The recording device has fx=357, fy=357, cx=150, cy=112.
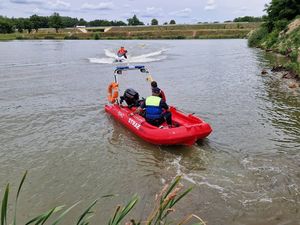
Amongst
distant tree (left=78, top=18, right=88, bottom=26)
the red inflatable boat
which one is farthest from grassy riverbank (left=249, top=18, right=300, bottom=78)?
distant tree (left=78, top=18, right=88, bottom=26)

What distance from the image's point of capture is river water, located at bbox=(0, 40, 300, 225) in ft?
22.2

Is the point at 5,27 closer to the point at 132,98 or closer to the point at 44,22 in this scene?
the point at 44,22

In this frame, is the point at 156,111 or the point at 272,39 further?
the point at 272,39

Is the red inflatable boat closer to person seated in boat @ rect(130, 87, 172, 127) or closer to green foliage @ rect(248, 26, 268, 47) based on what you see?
person seated in boat @ rect(130, 87, 172, 127)

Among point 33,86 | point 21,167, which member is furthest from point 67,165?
point 33,86

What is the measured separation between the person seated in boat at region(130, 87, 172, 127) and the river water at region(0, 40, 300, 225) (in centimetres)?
72

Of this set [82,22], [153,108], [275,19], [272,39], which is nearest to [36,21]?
[82,22]

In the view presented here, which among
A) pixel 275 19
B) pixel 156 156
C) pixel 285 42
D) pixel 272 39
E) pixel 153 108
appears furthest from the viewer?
pixel 275 19

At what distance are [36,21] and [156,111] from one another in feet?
377

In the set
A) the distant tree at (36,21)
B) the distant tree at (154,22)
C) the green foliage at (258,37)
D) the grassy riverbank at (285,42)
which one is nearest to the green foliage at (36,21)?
the distant tree at (36,21)

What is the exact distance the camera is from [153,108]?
9.91 metres

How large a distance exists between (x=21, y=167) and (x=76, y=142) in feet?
6.76

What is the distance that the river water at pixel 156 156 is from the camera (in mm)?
6781

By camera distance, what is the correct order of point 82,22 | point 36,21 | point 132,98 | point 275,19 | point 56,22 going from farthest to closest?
1. point 82,22
2. point 36,21
3. point 56,22
4. point 275,19
5. point 132,98
